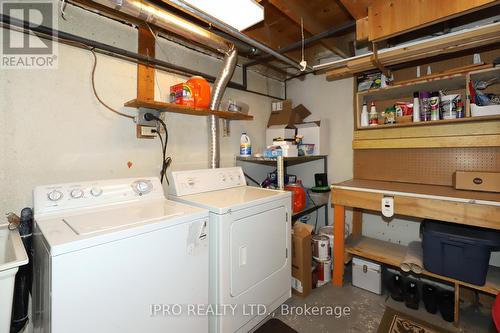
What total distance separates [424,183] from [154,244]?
2.30 metres

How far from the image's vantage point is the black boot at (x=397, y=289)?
199 centimetres

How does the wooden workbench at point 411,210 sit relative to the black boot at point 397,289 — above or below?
above

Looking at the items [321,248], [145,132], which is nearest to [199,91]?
[145,132]

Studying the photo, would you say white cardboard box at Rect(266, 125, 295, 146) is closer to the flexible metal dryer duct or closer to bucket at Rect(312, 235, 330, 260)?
the flexible metal dryer duct

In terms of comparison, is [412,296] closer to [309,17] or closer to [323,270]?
[323,270]

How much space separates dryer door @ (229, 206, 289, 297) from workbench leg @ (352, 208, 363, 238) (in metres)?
1.03

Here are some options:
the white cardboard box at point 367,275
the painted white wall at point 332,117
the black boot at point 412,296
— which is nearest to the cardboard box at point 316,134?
the painted white wall at point 332,117

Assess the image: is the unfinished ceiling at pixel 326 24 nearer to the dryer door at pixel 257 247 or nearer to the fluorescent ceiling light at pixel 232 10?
the fluorescent ceiling light at pixel 232 10

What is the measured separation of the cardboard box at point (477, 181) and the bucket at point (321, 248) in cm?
112

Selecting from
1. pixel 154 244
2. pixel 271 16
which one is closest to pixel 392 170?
pixel 271 16

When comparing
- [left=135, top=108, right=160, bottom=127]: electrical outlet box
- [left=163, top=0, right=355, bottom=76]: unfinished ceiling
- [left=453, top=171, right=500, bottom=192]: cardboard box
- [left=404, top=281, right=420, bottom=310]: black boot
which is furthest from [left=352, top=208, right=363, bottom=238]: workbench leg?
[left=135, top=108, right=160, bottom=127]: electrical outlet box

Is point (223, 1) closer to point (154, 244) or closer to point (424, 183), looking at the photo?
point (154, 244)

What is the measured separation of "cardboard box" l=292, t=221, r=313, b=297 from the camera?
204cm

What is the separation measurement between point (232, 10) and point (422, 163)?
6.73ft
